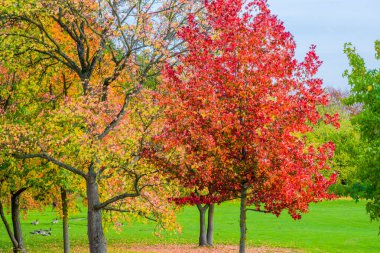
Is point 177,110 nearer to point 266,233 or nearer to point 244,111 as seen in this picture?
point 244,111

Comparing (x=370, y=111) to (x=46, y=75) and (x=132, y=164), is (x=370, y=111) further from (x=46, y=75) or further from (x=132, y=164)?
(x=46, y=75)

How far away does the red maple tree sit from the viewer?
59.6 feet

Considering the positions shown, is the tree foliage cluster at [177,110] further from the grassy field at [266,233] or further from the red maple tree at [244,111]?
the grassy field at [266,233]

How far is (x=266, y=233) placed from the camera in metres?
51.2

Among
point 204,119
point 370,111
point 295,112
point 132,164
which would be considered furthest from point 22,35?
point 370,111

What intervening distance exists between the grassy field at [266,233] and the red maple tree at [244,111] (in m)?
21.9

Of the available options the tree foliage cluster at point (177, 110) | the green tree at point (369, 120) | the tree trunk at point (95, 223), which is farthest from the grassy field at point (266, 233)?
the green tree at point (369, 120)

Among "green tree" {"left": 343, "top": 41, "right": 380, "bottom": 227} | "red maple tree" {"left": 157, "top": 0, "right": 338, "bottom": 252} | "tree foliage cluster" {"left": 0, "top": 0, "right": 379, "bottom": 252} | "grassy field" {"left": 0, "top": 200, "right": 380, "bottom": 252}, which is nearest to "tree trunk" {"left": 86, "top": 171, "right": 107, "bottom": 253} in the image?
"tree foliage cluster" {"left": 0, "top": 0, "right": 379, "bottom": 252}

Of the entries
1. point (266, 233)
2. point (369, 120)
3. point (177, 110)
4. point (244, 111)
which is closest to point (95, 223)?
point (177, 110)

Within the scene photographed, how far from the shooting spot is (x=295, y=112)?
61.3 feet

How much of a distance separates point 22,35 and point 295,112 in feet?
42.6

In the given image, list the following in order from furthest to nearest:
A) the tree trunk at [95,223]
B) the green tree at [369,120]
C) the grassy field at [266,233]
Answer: the grassy field at [266,233] < the tree trunk at [95,223] < the green tree at [369,120]

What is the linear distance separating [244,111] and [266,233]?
3488cm

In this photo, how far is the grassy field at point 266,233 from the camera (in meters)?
42.7
